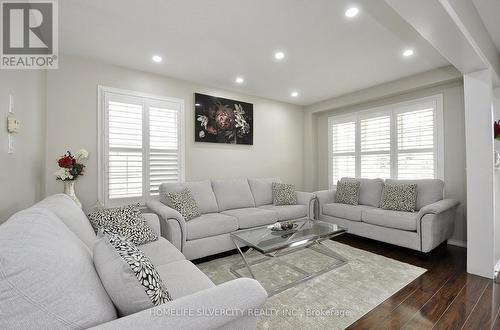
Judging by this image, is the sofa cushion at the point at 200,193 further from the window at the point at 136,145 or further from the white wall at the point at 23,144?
the white wall at the point at 23,144

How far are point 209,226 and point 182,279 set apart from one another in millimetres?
1415

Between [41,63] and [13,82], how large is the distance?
1.03 metres

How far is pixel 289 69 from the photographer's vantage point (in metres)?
3.39

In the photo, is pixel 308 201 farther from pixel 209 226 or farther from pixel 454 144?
pixel 454 144

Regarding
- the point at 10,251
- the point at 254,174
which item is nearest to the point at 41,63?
the point at 10,251

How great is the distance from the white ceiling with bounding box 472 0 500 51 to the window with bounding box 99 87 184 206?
377cm

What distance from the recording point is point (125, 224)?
208cm

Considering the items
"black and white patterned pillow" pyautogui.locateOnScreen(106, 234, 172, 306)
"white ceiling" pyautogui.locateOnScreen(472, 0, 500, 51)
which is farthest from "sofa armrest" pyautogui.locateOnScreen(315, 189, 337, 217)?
"black and white patterned pillow" pyautogui.locateOnScreen(106, 234, 172, 306)

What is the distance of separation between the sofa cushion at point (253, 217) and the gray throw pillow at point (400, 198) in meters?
1.76

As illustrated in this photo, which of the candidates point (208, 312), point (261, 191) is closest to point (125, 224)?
point (208, 312)

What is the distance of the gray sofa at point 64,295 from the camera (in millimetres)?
696

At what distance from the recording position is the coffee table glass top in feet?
7.19

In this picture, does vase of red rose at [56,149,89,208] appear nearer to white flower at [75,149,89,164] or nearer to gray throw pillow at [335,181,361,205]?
white flower at [75,149,89,164]

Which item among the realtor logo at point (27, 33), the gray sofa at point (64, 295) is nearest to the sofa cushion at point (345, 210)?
the gray sofa at point (64, 295)
